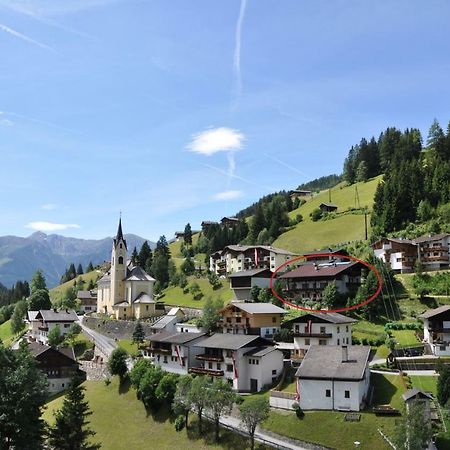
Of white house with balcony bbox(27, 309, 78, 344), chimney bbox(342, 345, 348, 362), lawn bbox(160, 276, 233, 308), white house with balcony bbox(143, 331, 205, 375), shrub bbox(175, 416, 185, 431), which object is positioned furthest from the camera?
lawn bbox(160, 276, 233, 308)

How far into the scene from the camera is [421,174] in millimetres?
121625

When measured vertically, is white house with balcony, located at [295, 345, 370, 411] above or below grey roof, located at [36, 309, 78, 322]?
below

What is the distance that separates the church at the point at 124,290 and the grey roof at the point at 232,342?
1616 inches

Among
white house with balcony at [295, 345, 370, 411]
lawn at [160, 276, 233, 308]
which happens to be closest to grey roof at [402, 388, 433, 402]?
white house with balcony at [295, 345, 370, 411]

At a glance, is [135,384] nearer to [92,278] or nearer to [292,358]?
[292,358]

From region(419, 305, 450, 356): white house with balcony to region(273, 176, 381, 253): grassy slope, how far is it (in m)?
61.4

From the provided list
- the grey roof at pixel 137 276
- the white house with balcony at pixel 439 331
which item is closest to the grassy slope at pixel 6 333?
the grey roof at pixel 137 276

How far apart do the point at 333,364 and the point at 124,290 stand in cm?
6964

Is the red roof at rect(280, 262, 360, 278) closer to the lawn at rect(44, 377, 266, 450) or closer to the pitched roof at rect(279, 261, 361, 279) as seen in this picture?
the pitched roof at rect(279, 261, 361, 279)

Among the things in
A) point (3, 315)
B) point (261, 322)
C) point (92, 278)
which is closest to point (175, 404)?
point (261, 322)

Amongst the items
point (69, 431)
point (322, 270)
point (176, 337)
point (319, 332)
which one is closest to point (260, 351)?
point (319, 332)

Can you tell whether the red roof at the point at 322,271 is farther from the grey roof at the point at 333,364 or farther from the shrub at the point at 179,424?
the shrub at the point at 179,424

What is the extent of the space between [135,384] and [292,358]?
1878cm

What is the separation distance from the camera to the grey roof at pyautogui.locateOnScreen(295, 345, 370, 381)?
52.7 meters
